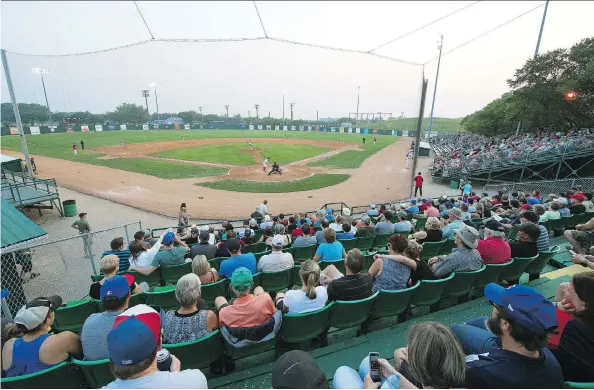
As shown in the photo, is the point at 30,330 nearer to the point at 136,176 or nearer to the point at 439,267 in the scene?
the point at 439,267

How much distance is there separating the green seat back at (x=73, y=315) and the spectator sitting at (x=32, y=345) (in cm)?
151

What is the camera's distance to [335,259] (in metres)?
5.62

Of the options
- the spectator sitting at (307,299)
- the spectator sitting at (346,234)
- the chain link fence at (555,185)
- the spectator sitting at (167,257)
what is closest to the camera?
the spectator sitting at (307,299)

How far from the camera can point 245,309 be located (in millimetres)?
3193

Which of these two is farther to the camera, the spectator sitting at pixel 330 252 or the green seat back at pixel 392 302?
the spectator sitting at pixel 330 252

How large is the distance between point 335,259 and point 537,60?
28.7 m

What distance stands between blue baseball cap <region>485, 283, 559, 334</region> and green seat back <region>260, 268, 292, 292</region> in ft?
11.6

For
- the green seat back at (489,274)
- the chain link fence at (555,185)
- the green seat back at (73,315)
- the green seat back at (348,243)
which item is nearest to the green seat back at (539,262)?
the green seat back at (489,274)

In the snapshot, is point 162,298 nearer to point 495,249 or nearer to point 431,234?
point 495,249

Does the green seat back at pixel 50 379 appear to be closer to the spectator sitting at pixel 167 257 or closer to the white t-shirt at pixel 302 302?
the white t-shirt at pixel 302 302

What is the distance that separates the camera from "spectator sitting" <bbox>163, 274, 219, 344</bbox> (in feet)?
10.0

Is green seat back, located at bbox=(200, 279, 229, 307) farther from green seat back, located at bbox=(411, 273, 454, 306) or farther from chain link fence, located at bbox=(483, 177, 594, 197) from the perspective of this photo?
chain link fence, located at bbox=(483, 177, 594, 197)

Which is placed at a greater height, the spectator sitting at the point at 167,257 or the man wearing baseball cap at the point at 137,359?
the man wearing baseball cap at the point at 137,359

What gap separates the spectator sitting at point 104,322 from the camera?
289 centimetres
